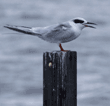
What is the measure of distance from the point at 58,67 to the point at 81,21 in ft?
4.63

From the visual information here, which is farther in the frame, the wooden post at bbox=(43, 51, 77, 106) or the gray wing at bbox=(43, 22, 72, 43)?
the gray wing at bbox=(43, 22, 72, 43)

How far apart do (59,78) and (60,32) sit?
1.07m

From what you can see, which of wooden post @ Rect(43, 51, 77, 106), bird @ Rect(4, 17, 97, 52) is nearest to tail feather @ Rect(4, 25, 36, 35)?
bird @ Rect(4, 17, 97, 52)

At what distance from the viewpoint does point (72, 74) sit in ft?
11.6

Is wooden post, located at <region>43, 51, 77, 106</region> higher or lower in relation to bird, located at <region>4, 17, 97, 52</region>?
lower

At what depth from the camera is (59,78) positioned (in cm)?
342

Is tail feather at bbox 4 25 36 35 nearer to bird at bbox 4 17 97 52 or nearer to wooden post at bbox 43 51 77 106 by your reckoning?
bird at bbox 4 17 97 52

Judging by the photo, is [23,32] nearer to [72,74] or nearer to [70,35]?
[70,35]

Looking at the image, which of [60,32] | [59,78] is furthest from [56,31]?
[59,78]

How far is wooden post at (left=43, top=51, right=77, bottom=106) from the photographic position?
3.42 meters

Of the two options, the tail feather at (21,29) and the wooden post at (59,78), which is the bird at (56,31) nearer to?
the tail feather at (21,29)

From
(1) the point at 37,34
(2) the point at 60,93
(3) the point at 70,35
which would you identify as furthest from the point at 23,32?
(2) the point at 60,93

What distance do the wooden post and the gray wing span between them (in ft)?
2.28

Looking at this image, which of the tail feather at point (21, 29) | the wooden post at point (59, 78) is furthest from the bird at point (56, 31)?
the wooden post at point (59, 78)
